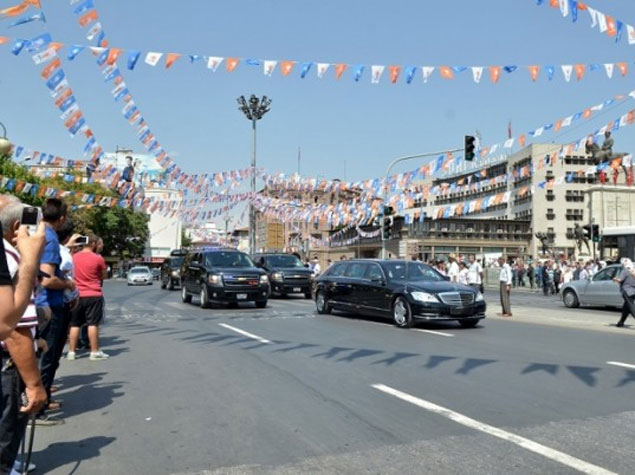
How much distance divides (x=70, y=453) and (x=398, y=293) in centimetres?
978

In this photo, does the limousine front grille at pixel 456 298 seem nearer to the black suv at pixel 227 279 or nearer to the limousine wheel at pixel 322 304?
the limousine wheel at pixel 322 304

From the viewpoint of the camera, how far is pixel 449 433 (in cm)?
521

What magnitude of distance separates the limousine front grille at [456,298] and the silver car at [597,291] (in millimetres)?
7431

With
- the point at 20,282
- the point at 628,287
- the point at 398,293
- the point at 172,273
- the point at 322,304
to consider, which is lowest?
the point at 322,304

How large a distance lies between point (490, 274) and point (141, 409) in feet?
130

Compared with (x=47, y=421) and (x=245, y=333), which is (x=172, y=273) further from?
(x=47, y=421)

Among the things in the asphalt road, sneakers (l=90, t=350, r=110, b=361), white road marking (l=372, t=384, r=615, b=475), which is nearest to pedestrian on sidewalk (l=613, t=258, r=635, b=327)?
the asphalt road

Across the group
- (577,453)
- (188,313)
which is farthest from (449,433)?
(188,313)

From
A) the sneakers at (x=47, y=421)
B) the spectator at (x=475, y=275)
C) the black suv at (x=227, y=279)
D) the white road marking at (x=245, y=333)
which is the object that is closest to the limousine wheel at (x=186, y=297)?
the black suv at (x=227, y=279)

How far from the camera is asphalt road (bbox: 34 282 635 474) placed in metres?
4.55

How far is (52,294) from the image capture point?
5973 mm

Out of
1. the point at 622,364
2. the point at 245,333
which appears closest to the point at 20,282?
the point at 622,364

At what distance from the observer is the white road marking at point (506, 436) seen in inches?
171

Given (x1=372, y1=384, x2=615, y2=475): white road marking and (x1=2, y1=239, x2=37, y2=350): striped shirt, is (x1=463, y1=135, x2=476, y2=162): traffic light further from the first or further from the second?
(x1=2, y1=239, x2=37, y2=350): striped shirt
